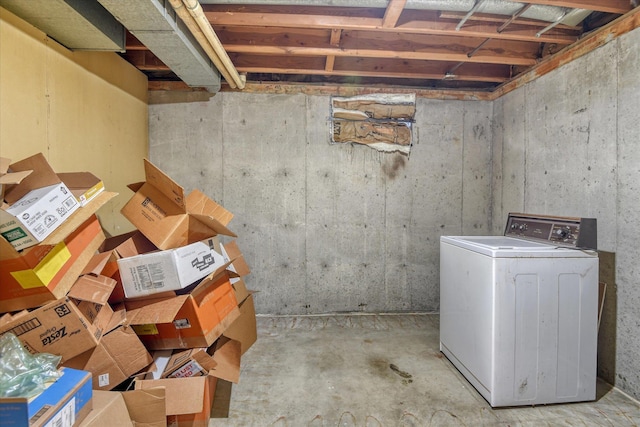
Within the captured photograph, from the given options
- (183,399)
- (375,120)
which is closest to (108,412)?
(183,399)

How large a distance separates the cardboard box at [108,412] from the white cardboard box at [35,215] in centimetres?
73

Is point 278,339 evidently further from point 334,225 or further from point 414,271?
point 414,271

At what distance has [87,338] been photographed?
150 centimetres

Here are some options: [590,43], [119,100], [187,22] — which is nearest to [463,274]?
[590,43]

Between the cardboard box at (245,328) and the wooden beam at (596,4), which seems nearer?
the wooden beam at (596,4)

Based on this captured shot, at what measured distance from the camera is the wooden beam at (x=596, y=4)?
1.76 metres

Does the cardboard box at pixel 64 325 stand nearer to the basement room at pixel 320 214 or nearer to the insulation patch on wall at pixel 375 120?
the basement room at pixel 320 214

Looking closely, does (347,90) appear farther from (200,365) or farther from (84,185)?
(200,365)

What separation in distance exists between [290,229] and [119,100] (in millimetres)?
1813

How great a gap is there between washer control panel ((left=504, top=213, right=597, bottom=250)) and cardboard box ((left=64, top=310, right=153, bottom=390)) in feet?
→ 8.45

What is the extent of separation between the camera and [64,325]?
4.80 ft

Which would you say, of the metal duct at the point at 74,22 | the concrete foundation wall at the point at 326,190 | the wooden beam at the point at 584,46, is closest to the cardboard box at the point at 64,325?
the metal duct at the point at 74,22

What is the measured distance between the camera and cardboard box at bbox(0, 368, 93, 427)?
42.5 inches

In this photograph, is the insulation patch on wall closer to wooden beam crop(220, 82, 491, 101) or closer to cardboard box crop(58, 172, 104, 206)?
wooden beam crop(220, 82, 491, 101)
